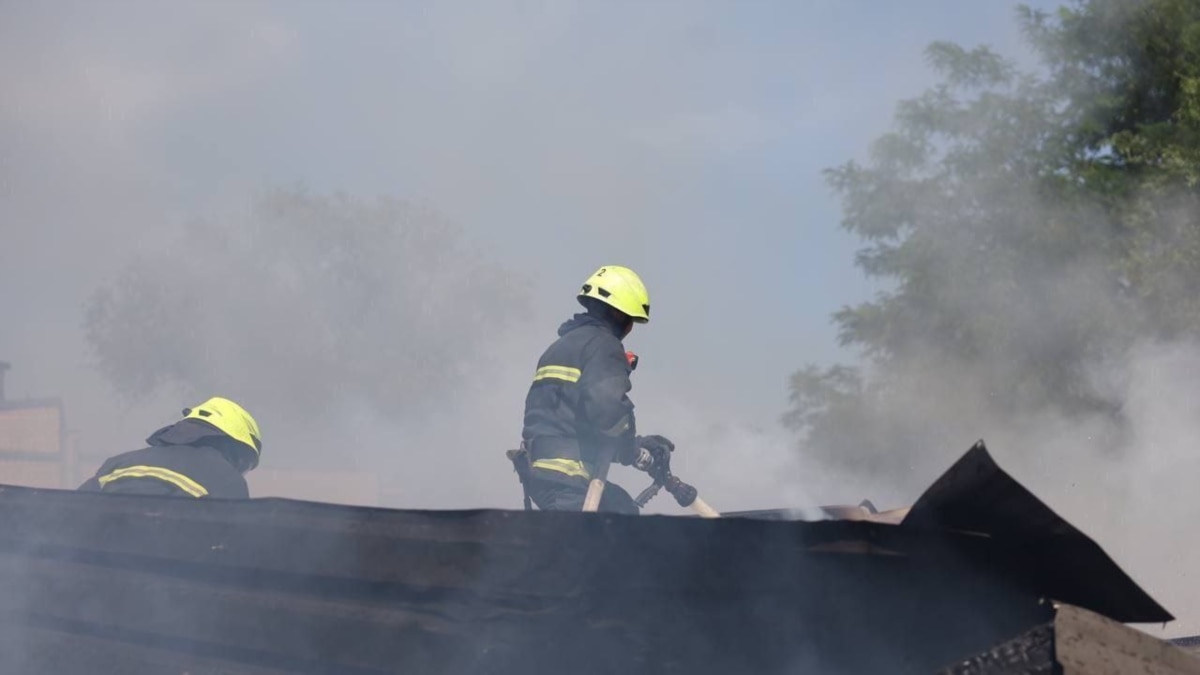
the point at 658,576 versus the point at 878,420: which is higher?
the point at 878,420

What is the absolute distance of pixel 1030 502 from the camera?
1.81 meters

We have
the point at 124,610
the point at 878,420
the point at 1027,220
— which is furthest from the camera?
the point at 878,420

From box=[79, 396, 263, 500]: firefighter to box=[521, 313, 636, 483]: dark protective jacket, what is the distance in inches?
46.0

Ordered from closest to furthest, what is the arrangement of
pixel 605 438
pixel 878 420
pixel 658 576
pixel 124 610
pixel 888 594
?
pixel 888 594 → pixel 658 576 → pixel 124 610 → pixel 605 438 → pixel 878 420

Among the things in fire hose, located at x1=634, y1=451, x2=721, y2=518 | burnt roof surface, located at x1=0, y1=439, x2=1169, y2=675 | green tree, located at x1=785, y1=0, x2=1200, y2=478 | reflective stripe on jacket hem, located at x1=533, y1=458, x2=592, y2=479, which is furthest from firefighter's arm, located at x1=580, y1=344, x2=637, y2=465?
green tree, located at x1=785, y1=0, x2=1200, y2=478

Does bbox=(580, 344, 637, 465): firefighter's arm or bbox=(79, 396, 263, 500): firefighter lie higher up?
bbox=(580, 344, 637, 465): firefighter's arm

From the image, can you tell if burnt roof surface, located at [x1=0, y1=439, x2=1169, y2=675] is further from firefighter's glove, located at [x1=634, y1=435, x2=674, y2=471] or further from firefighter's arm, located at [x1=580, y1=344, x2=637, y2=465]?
firefighter's glove, located at [x1=634, y1=435, x2=674, y2=471]

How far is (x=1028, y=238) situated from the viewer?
54.3ft

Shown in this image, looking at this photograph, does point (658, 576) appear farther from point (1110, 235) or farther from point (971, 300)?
point (971, 300)

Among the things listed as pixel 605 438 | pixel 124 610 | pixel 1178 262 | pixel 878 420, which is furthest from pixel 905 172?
pixel 124 610

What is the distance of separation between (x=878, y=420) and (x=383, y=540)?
1681cm

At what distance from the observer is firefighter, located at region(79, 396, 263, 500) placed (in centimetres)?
460

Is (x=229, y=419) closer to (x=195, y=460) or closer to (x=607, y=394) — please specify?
(x=195, y=460)

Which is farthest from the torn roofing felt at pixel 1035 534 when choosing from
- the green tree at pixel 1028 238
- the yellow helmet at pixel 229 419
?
the green tree at pixel 1028 238
